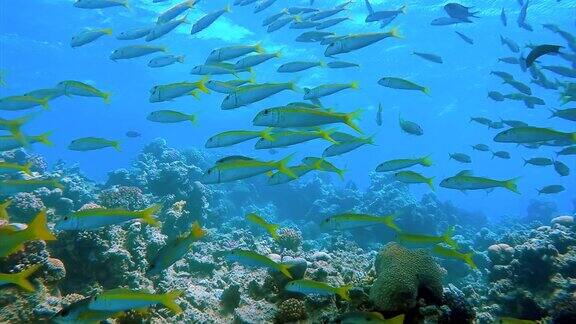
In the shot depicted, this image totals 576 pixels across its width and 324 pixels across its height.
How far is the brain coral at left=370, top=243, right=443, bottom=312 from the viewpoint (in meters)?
4.98

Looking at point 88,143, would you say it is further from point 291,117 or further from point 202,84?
point 291,117

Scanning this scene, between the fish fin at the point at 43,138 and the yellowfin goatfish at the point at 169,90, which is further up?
the yellowfin goatfish at the point at 169,90

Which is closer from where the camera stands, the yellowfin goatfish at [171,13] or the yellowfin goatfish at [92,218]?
the yellowfin goatfish at [92,218]

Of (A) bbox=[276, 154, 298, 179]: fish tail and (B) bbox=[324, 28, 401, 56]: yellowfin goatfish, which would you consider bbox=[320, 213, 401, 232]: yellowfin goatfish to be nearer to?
(A) bbox=[276, 154, 298, 179]: fish tail

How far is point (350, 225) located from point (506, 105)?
55669 mm

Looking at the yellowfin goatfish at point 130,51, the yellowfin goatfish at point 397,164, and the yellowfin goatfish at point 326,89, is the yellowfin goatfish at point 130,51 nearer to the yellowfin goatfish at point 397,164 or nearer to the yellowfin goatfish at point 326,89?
the yellowfin goatfish at point 326,89

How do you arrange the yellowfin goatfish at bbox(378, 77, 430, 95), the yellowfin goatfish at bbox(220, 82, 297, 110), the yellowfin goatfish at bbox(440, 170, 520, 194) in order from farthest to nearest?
the yellowfin goatfish at bbox(378, 77, 430, 95), the yellowfin goatfish at bbox(440, 170, 520, 194), the yellowfin goatfish at bbox(220, 82, 297, 110)

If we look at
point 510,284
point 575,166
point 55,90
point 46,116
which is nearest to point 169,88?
point 55,90

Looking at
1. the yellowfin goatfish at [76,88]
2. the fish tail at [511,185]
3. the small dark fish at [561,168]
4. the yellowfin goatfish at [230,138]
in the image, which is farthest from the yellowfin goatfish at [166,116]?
the small dark fish at [561,168]

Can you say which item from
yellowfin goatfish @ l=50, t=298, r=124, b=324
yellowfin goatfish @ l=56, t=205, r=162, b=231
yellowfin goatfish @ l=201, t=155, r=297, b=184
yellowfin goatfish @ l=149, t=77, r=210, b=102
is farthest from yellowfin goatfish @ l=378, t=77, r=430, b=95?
yellowfin goatfish @ l=50, t=298, r=124, b=324

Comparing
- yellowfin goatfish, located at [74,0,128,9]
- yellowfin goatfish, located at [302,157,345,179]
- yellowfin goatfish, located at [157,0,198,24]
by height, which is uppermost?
yellowfin goatfish, located at [74,0,128,9]

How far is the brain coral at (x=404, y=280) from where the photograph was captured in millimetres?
4977

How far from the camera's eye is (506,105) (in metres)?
53.0

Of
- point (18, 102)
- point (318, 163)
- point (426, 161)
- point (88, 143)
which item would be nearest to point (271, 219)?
point (426, 161)
